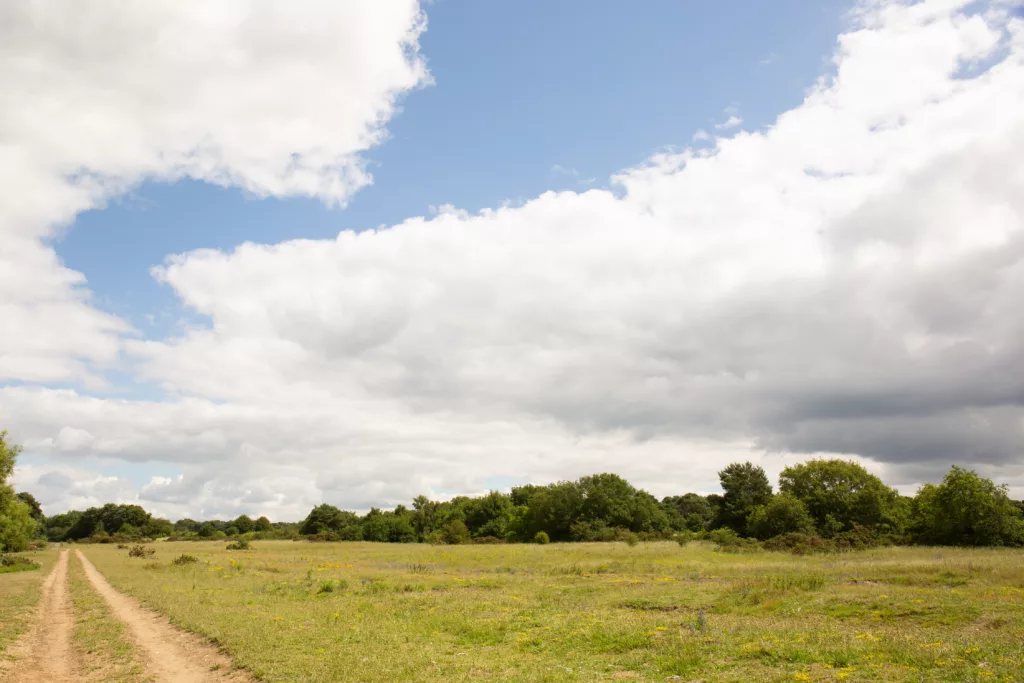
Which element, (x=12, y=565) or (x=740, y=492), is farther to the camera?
(x=740, y=492)

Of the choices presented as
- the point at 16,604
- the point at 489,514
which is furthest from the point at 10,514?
the point at 489,514

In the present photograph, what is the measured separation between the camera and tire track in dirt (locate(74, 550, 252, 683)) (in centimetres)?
1398

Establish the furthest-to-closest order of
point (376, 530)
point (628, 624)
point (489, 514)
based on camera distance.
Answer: point (489, 514)
point (376, 530)
point (628, 624)

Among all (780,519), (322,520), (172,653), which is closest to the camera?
(172,653)

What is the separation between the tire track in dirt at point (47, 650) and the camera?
14.4 metres

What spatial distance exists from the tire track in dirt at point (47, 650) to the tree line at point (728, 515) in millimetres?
36289

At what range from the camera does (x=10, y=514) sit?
2320 inches

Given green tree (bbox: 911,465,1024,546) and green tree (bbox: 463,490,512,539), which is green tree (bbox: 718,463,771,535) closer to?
green tree (bbox: 911,465,1024,546)

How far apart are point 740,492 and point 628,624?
89.9 m

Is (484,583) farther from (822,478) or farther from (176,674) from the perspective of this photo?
(822,478)

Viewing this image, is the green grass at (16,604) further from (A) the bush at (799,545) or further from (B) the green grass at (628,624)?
(A) the bush at (799,545)

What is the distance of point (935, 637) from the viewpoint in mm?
14422

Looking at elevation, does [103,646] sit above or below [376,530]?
above

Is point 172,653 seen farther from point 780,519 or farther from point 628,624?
point 780,519
